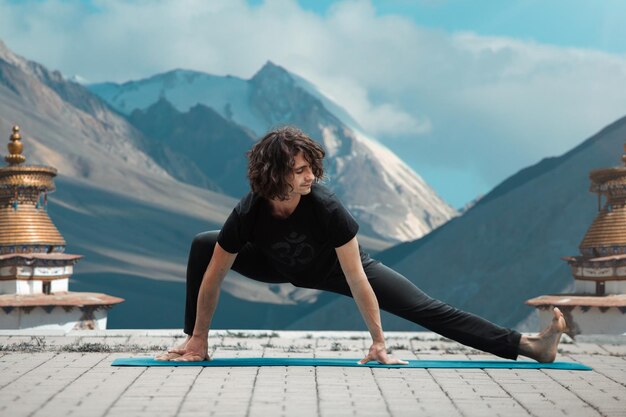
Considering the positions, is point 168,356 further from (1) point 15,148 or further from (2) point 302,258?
(1) point 15,148

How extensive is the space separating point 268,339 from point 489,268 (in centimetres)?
5709

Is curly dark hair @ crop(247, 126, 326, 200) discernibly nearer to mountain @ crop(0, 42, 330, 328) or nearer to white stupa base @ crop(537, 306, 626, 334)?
white stupa base @ crop(537, 306, 626, 334)

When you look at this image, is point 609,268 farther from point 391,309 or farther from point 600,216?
point 391,309

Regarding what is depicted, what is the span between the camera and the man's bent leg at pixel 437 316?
292 inches

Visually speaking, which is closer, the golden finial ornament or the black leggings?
the black leggings

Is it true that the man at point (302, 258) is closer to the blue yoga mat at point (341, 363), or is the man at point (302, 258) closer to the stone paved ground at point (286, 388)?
the blue yoga mat at point (341, 363)

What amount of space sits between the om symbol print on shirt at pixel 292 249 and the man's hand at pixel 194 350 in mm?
919

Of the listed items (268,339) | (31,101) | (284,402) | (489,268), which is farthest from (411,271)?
(31,101)

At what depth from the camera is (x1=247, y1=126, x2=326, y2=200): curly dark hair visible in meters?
6.98

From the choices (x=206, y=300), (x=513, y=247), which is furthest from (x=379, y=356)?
Answer: (x=513, y=247)

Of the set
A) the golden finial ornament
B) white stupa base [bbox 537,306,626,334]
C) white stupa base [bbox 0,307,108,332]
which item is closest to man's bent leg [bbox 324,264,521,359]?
white stupa base [bbox 537,306,626,334]

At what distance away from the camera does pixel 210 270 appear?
7.41 metres

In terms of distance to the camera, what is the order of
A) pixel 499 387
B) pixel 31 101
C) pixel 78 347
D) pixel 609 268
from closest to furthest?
pixel 499 387 → pixel 78 347 → pixel 609 268 → pixel 31 101

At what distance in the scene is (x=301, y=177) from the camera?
701 centimetres
